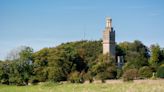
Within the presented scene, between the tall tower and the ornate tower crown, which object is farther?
the ornate tower crown

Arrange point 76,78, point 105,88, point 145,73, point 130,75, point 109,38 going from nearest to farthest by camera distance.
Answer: point 105,88 → point 130,75 → point 76,78 → point 145,73 → point 109,38

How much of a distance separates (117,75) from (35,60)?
10992mm

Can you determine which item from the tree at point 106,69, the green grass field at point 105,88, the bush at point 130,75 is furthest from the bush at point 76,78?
the green grass field at point 105,88

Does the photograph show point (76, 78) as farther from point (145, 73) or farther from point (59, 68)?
point (145, 73)

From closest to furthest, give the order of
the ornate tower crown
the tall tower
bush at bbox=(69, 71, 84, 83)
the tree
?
bush at bbox=(69, 71, 84, 83)
the tree
the tall tower
the ornate tower crown

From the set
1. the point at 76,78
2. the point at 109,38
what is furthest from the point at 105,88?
Result: the point at 109,38

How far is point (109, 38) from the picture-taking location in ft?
264

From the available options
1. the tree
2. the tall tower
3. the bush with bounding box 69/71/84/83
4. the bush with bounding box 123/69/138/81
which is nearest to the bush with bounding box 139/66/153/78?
the bush with bounding box 123/69/138/81

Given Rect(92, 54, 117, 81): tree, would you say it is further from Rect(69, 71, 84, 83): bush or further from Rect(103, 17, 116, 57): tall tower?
Rect(103, 17, 116, 57): tall tower

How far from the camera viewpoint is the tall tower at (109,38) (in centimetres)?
7902

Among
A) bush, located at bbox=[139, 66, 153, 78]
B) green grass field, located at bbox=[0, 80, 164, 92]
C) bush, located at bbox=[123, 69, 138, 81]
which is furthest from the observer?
bush, located at bbox=[139, 66, 153, 78]

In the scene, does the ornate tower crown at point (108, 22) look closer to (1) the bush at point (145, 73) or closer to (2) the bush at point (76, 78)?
(1) the bush at point (145, 73)

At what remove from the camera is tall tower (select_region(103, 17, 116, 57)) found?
79019 mm

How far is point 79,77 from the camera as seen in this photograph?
49.5 meters
